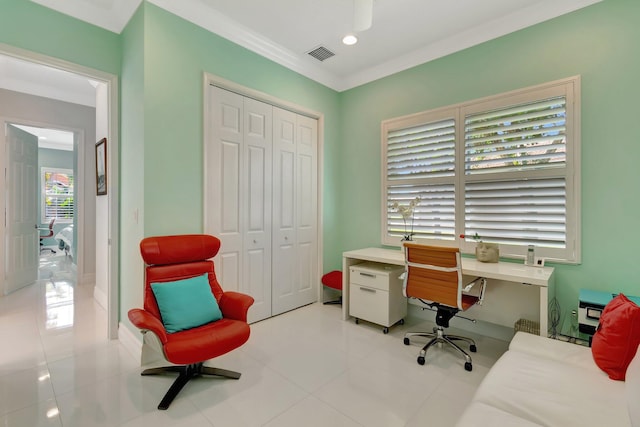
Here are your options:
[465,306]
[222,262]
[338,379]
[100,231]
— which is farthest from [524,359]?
[100,231]

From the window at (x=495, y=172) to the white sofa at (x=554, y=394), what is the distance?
1179mm

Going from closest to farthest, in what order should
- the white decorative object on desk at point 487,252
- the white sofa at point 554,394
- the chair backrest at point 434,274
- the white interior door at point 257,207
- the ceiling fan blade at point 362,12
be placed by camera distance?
the white sofa at point 554,394, the ceiling fan blade at point 362,12, the chair backrest at point 434,274, the white decorative object on desk at point 487,252, the white interior door at point 257,207

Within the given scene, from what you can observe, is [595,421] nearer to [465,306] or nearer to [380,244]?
[465,306]

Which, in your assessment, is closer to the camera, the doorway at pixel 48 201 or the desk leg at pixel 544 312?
the desk leg at pixel 544 312

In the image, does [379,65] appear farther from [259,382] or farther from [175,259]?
[259,382]

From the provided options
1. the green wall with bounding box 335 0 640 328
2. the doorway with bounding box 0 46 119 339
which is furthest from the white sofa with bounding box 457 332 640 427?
the doorway with bounding box 0 46 119 339

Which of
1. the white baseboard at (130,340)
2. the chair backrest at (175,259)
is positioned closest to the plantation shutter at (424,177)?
the chair backrest at (175,259)

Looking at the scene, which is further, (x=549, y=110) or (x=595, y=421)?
(x=549, y=110)

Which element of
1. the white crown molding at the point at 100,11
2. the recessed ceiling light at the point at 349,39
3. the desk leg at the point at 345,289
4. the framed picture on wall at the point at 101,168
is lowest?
the desk leg at the point at 345,289

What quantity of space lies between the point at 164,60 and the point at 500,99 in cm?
302

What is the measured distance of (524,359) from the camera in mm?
1666

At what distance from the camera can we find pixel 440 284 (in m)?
2.38

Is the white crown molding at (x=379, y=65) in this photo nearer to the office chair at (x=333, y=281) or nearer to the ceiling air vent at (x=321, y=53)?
the ceiling air vent at (x=321, y=53)

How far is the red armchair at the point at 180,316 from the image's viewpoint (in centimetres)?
177
